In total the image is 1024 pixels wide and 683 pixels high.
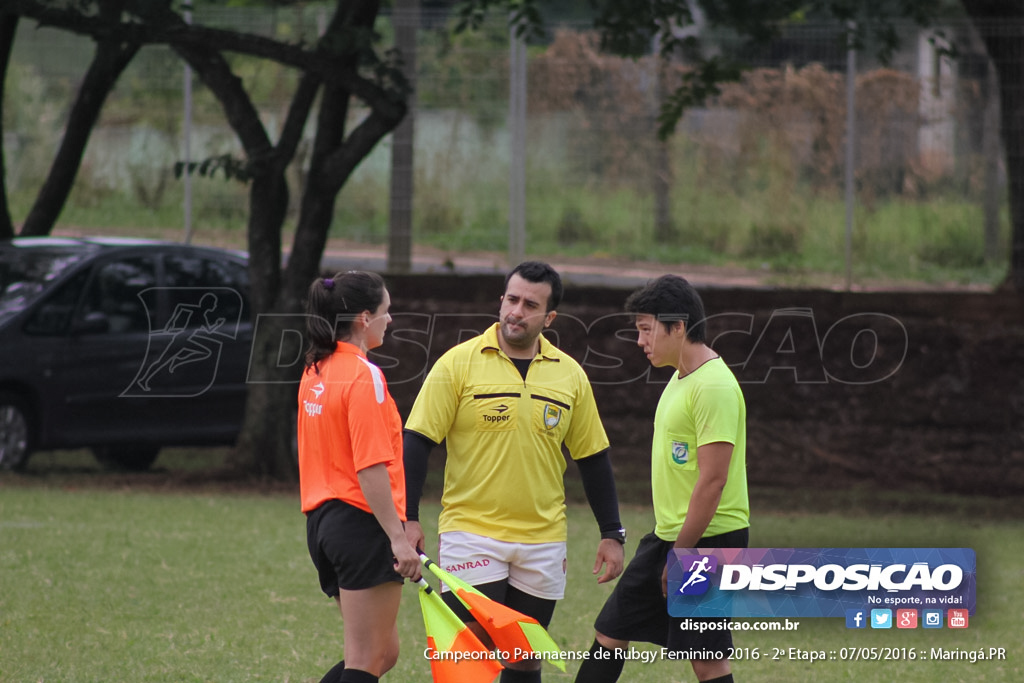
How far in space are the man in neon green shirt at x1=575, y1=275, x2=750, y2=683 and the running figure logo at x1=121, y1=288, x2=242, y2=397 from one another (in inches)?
300

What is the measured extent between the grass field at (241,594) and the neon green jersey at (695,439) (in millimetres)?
649

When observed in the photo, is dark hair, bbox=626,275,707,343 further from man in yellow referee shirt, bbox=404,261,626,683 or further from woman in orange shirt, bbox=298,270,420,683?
woman in orange shirt, bbox=298,270,420,683

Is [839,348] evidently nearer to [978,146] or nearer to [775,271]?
[775,271]

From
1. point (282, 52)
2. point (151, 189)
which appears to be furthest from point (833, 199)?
point (151, 189)

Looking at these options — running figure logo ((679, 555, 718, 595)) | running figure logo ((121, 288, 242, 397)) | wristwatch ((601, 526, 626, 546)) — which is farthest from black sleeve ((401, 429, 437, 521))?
running figure logo ((121, 288, 242, 397))

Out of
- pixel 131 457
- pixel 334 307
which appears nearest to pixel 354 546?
pixel 334 307

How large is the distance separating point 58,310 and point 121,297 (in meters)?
0.60

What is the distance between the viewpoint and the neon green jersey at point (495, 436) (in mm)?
5035

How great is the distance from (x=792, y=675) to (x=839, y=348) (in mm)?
7283

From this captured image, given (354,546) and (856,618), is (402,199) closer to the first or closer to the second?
(856,618)

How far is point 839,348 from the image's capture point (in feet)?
43.9

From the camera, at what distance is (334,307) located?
15.7ft

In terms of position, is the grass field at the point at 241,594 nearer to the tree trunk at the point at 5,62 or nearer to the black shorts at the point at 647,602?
the black shorts at the point at 647,602

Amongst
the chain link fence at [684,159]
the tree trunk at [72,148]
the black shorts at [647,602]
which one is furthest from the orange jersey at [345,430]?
the tree trunk at [72,148]
